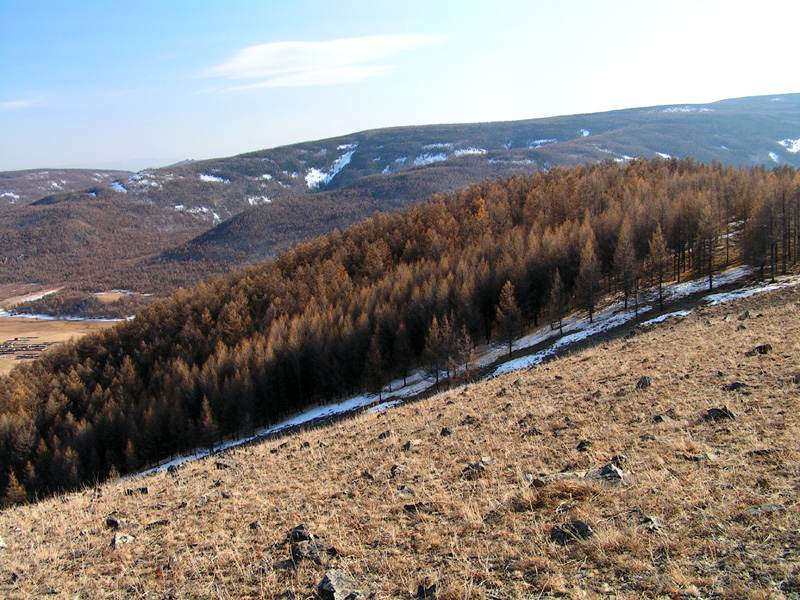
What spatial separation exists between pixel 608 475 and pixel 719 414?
15.2ft

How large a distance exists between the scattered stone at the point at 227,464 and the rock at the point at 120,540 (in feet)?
19.2

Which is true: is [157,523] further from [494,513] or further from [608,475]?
[608,475]

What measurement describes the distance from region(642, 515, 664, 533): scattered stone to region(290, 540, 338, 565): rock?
5.04m

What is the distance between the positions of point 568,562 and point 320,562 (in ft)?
12.8

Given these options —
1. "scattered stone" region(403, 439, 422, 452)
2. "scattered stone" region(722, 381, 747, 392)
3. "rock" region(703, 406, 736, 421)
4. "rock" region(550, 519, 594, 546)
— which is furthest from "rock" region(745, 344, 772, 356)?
"rock" region(550, 519, 594, 546)

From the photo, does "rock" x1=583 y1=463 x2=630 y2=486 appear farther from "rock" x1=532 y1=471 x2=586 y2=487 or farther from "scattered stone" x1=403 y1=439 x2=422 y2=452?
"scattered stone" x1=403 y1=439 x2=422 y2=452

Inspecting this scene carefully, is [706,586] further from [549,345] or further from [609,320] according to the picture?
[609,320]

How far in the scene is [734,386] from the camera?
1302cm

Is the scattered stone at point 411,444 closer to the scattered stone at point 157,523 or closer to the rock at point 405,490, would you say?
the rock at point 405,490

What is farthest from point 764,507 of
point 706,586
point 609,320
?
point 609,320

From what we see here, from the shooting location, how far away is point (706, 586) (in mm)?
5289

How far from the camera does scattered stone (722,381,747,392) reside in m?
12.8

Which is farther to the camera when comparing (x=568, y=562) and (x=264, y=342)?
(x=264, y=342)

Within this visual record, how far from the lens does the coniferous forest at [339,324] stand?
49594mm
